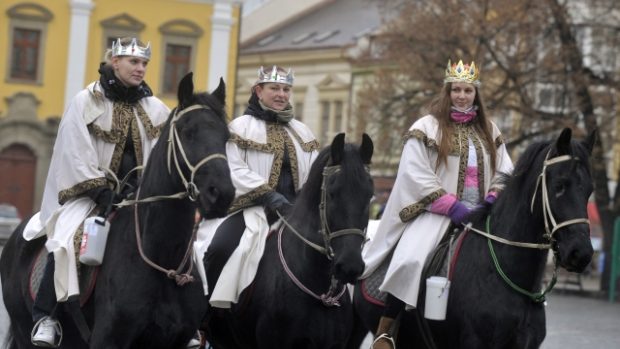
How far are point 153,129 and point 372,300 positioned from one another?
2.23 metres

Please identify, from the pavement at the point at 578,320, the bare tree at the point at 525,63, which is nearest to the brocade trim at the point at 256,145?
the pavement at the point at 578,320

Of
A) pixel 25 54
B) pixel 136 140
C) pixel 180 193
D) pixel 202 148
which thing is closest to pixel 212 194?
pixel 202 148

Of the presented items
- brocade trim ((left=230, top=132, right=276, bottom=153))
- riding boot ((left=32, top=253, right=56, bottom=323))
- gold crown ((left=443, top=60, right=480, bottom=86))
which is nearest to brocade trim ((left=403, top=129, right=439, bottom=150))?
gold crown ((left=443, top=60, right=480, bottom=86))

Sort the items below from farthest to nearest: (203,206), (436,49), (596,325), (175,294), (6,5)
Result: 1. (6,5)
2. (436,49)
3. (596,325)
4. (175,294)
5. (203,206)

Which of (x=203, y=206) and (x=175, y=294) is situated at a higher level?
(x=203, y=206)

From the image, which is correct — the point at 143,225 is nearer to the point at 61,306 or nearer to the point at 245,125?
the point at 61,306

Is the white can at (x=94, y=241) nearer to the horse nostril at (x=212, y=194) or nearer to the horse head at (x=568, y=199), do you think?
the horse nostril at (x=212, y=194)

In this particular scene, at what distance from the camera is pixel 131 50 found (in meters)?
10.8

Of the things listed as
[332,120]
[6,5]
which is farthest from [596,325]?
[332,120]

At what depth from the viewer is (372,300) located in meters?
11.7

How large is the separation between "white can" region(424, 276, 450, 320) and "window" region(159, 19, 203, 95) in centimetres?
4786

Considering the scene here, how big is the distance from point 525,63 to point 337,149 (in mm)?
30697

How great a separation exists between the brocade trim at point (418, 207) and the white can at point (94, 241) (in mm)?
2419

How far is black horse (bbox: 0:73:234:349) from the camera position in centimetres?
971
